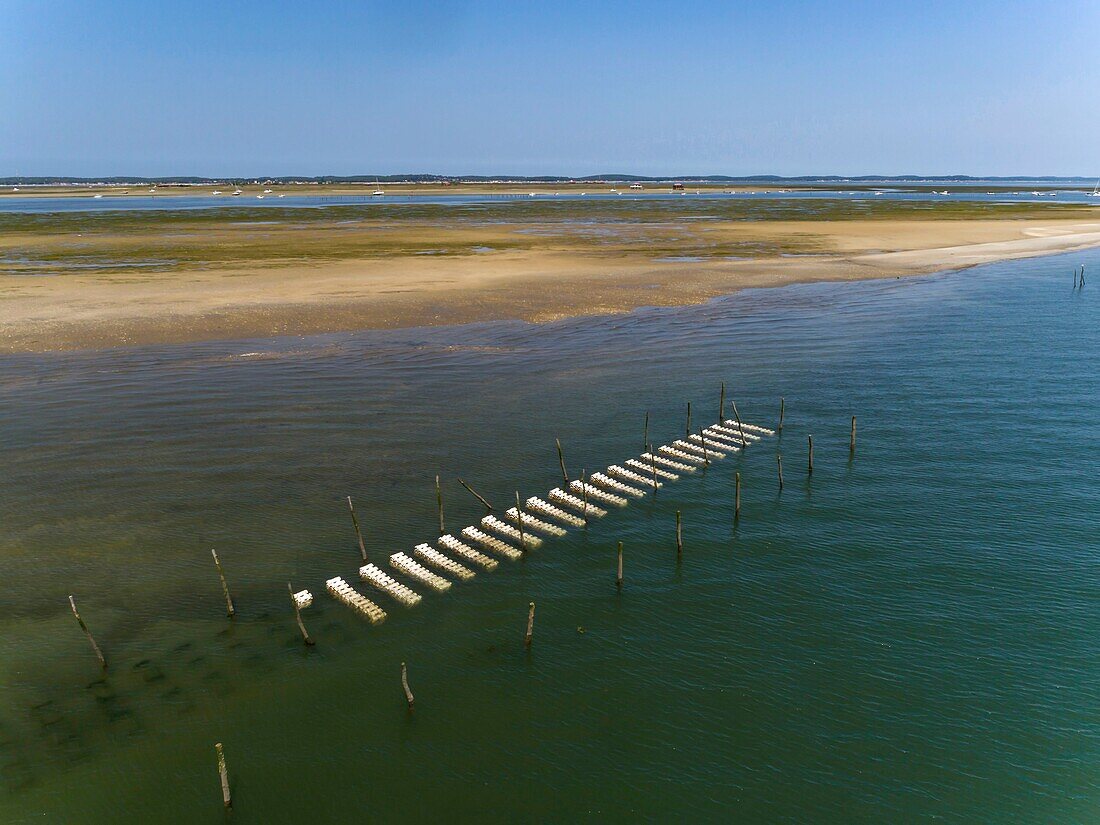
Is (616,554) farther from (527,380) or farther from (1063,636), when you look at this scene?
(527,380)

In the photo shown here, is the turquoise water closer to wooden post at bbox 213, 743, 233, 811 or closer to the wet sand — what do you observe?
wooden post at bbox 213, 743, 233, 811

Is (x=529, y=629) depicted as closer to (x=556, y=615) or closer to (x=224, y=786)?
(x=556, y=615)

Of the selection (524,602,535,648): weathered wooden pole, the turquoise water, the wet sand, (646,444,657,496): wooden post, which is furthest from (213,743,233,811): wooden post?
the wet sand

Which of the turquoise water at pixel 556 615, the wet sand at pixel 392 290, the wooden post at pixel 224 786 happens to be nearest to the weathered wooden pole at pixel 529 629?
the turquoise water at pixel 556 615

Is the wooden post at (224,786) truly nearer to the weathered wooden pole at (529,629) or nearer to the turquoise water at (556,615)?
the turquoise water at (556,615)

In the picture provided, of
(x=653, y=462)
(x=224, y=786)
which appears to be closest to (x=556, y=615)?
(x=224, y=786)
